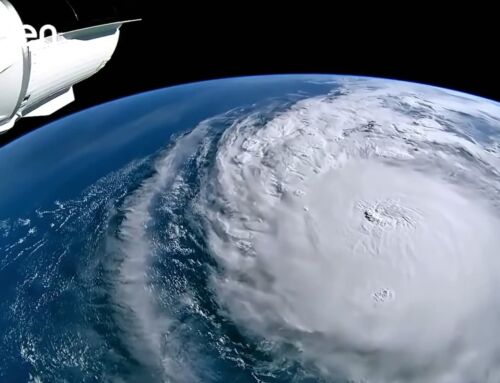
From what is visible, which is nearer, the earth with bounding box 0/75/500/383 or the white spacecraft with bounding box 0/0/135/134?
the white spacecraft with bounding box 0/0/135/134

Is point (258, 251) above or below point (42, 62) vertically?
below

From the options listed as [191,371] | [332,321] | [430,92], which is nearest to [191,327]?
[191,371]

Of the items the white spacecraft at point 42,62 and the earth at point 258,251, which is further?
the earth at point 258,251

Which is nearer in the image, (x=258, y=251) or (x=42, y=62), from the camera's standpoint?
(x=42, y=62)

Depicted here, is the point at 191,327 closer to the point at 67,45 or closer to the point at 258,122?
the point at 67,45
